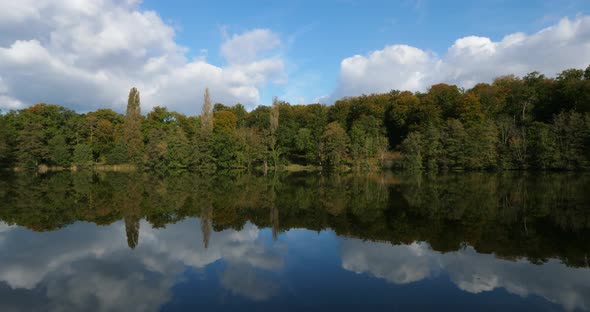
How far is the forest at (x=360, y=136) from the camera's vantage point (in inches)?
1997

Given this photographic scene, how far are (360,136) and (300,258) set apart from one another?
51.5 m

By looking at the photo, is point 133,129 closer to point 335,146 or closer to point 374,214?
point 335,146

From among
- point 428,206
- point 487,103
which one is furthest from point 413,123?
point 428,206

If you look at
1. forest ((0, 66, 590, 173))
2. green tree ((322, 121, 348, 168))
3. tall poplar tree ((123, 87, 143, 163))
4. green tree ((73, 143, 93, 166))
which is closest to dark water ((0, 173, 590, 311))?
forest ((0, 66, 590, 173))

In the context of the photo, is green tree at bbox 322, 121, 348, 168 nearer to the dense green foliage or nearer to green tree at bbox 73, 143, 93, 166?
the dense green foliage

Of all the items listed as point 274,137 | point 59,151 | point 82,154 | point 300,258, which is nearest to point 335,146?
point 274,137

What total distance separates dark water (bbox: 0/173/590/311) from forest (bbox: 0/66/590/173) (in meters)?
37.7

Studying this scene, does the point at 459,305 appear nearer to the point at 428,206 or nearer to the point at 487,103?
the point at 428,206

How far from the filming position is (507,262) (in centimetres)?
864

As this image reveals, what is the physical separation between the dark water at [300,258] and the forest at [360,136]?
1483 inches

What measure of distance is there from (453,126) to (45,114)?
2919 inches

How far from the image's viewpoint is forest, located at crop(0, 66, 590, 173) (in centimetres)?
5072

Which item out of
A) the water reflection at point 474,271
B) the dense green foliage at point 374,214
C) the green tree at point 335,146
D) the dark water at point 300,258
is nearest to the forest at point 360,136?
the green tree at point 335,146

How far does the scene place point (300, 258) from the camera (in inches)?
370
